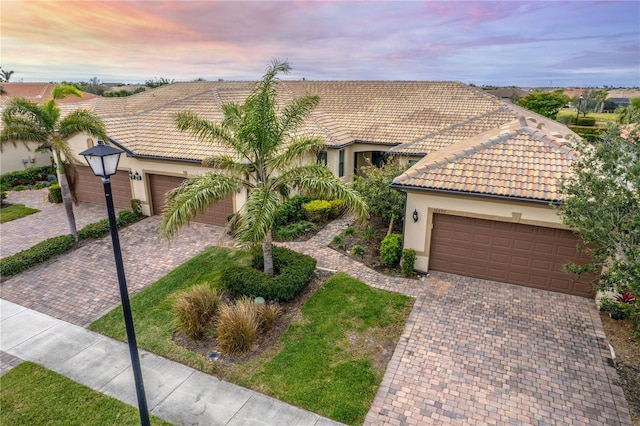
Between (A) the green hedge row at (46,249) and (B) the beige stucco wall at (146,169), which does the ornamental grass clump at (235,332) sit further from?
(A) the green hedge row at (46,249)

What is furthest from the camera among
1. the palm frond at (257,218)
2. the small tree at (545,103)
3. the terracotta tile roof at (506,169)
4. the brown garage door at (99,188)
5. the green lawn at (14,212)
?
the small tree at (545,103)

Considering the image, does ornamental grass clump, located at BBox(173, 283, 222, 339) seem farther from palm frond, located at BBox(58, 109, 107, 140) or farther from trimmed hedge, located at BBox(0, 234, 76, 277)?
palm frond, located at BBox(58, 109, 107, 140)

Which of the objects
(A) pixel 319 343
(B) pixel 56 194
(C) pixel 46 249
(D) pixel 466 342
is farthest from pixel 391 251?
(B) pixel 56 194

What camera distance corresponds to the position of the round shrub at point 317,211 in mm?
17578

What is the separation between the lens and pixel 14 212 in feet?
65.0

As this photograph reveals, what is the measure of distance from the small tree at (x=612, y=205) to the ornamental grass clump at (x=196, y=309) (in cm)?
882

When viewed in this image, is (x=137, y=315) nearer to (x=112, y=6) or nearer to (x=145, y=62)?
(x=112, y=6)

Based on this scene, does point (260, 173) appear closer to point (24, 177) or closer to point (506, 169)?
point (506, 169)

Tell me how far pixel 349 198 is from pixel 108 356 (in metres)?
7.22

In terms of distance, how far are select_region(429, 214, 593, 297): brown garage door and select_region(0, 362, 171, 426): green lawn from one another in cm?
940

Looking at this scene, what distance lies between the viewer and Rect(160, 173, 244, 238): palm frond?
31.0 ft

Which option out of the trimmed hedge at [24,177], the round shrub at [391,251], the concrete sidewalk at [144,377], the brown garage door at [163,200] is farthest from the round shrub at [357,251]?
the trimmed hedge at [24,177]

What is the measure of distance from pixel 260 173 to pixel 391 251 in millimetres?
5285

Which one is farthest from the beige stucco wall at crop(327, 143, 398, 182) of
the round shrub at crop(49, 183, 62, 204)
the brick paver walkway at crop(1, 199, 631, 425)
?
the round shrub at crop(49, 183, 62, 204)
